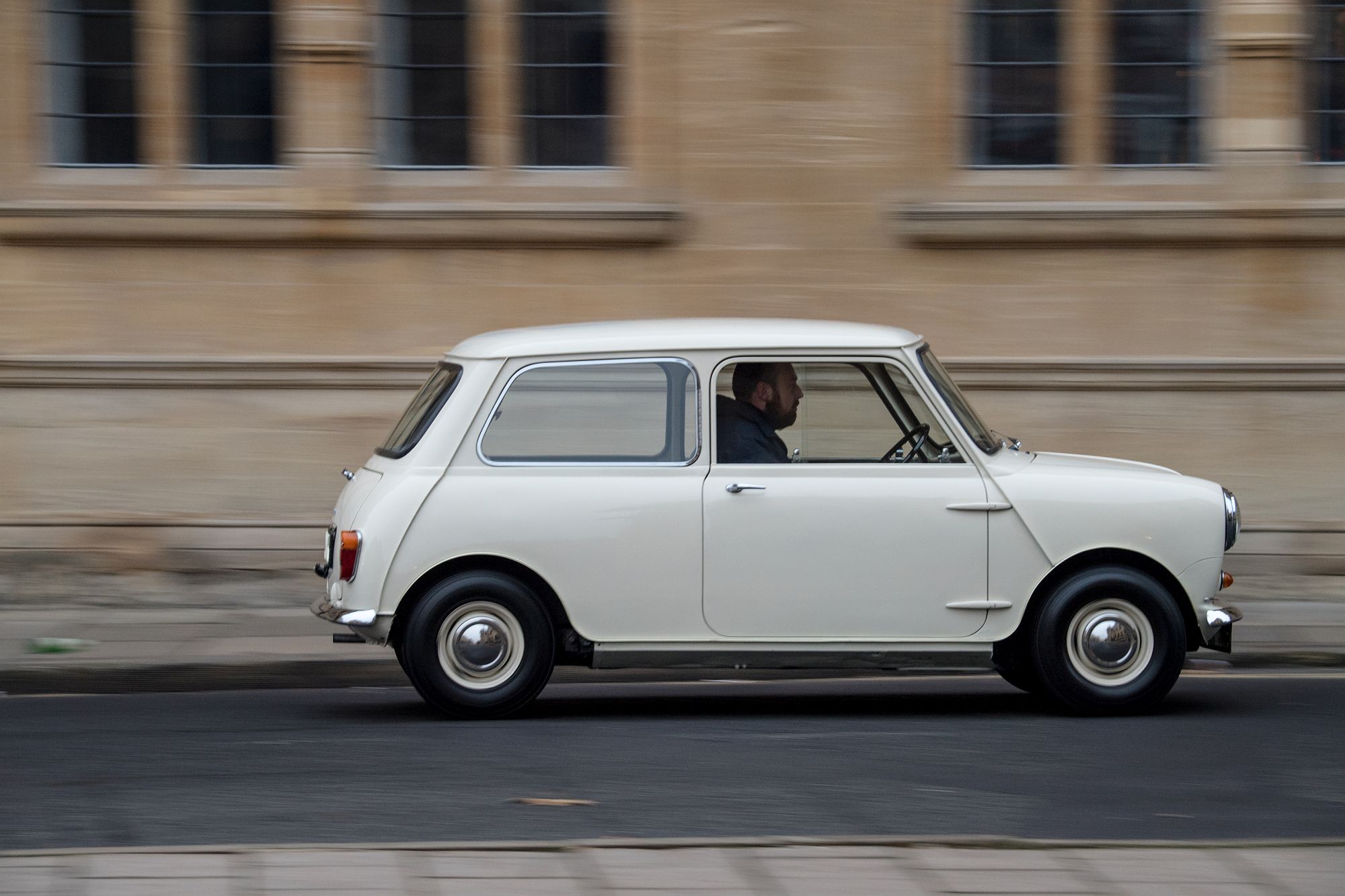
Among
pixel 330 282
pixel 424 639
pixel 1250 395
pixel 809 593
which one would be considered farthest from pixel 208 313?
pixel 1250 395

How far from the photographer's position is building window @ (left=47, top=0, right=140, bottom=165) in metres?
12.5

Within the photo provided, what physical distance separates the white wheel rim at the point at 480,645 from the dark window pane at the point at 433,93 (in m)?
5.98

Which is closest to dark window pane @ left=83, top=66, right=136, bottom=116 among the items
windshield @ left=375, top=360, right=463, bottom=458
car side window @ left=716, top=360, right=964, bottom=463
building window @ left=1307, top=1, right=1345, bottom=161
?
windshield @ left=375, top=360, right=463, bottom=458

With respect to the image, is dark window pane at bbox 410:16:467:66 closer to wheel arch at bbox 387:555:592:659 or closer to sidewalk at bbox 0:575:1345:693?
sidewalk at bbox 0:575:1345:693

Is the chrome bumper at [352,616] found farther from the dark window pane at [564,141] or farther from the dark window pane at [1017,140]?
the dark window pane at [1017,140]

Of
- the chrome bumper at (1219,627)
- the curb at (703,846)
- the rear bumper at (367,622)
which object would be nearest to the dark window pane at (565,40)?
the rear bumper at (367,622)

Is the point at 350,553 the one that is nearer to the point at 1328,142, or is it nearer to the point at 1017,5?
the point at 1017,5

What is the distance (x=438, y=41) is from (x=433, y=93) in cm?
37

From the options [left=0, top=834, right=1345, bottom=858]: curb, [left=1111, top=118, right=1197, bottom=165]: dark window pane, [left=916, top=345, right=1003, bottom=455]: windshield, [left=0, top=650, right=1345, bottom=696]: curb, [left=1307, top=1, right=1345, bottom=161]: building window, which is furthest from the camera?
[left=1111, top=118, right=1197, bottom=165]: dark window pane

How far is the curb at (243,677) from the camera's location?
9211 millimetres

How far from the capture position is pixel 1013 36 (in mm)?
12578

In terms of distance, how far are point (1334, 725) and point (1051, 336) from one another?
4.96 metres

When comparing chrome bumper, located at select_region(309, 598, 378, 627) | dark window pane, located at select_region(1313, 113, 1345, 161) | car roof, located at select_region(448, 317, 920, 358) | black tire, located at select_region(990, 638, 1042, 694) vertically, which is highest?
dark window pane, located at select_region(1313, 113, 1345, 161)

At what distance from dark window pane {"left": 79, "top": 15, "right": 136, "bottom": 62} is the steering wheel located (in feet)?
24.3
